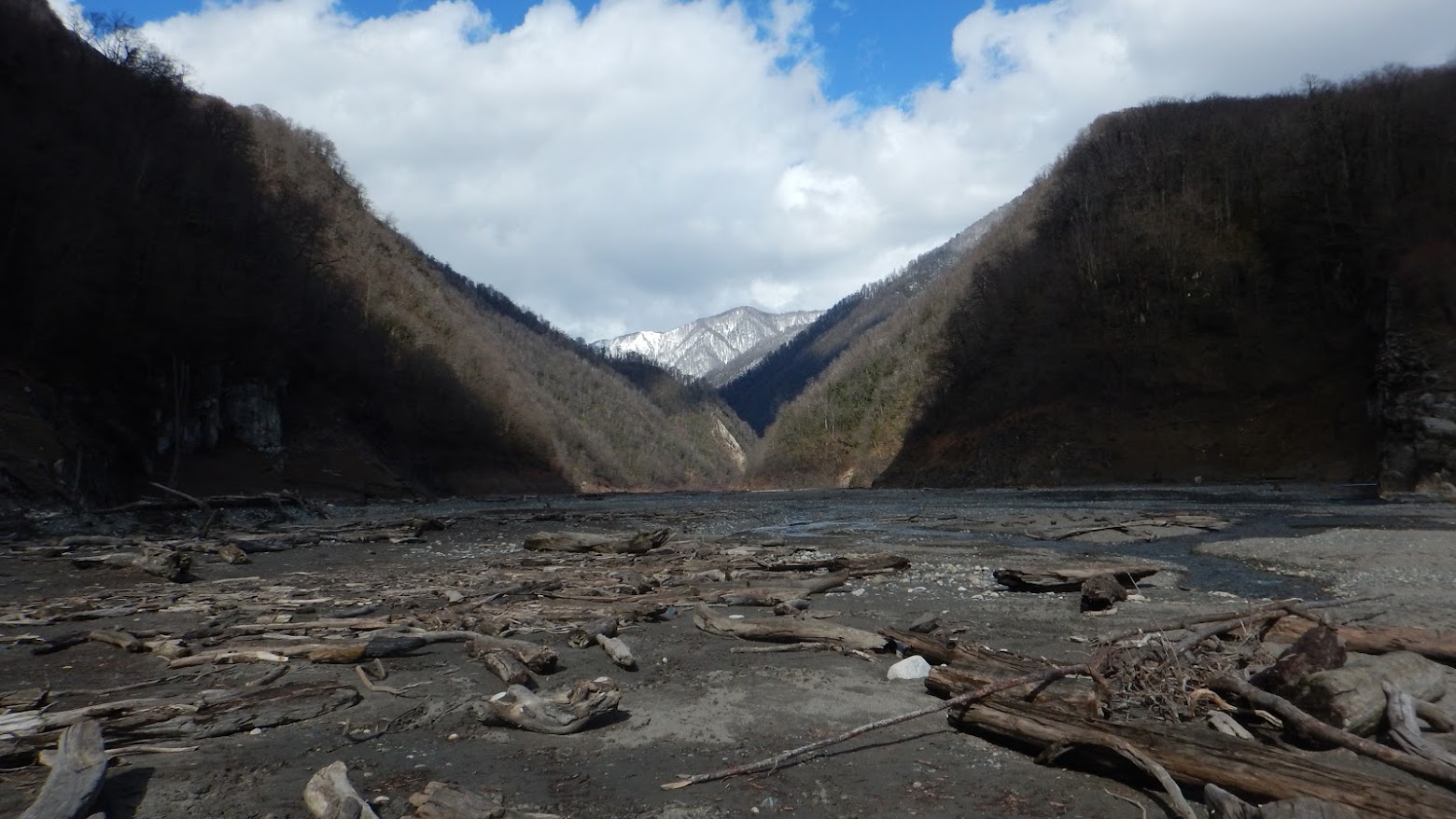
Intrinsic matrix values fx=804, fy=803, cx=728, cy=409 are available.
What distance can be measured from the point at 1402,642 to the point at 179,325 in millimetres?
51784

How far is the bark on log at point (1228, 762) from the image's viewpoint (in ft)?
12.6

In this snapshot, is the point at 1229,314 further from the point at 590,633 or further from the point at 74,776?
the point at 74,776

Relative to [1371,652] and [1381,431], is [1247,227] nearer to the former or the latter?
[1381,431]

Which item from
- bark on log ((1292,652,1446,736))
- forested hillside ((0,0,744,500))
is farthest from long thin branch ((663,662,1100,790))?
forested hillside ((0,0,744,500))

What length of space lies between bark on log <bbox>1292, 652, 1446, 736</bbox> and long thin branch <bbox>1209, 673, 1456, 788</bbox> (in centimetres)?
12

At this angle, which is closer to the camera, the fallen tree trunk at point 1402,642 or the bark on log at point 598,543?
the fallen tree trunk at point 1402,642

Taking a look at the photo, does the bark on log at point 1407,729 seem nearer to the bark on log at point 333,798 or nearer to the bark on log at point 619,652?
the bark on log at point 333,798

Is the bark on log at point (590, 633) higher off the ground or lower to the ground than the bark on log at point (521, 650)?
lower

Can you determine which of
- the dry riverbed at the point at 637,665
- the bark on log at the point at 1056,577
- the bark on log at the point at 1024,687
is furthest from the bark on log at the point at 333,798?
the bark on log at the point at 1056,577

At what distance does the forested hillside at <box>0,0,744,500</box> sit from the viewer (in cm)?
3291

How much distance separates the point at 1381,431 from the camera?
38531 millimetres

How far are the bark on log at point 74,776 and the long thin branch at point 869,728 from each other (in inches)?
126

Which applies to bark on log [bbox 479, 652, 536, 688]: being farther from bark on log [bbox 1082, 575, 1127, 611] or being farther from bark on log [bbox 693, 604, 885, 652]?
bark on log [bbox 1082, 575, 1127, 611]

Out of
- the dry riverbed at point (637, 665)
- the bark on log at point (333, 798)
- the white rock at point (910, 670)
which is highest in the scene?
the bark on log at point (333, 798)
